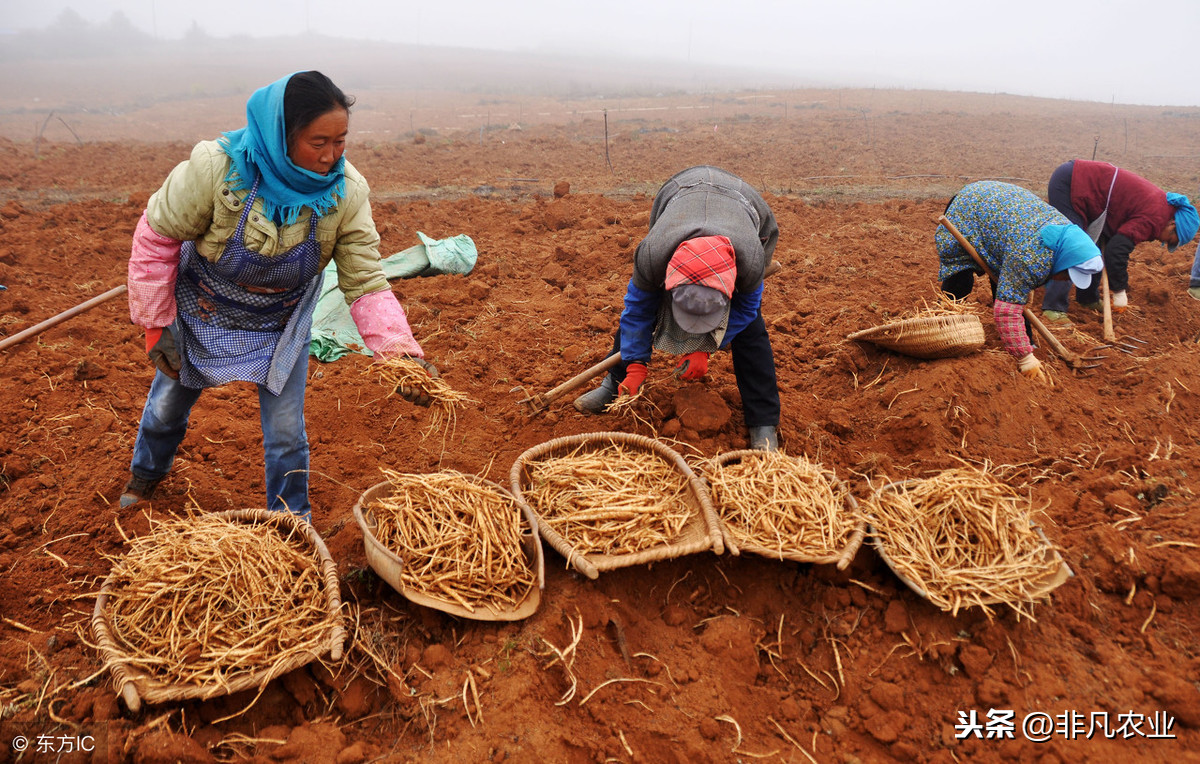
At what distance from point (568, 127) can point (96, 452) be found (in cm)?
1577

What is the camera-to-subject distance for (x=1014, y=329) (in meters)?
4.15

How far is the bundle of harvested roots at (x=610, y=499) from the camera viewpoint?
2504 mm

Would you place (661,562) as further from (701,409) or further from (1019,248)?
(1019,248)

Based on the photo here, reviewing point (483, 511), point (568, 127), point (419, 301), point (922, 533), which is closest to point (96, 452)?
point (483, 511)

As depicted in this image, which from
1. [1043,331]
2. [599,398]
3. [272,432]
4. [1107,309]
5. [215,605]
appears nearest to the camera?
[215,605]

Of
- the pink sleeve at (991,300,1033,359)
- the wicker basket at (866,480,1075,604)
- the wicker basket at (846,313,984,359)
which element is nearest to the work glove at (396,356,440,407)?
the wicker basket at (866,480,1075,604)

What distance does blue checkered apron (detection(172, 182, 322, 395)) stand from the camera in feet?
7.89

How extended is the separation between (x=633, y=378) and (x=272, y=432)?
1.53m

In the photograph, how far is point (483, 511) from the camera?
8.02 feet

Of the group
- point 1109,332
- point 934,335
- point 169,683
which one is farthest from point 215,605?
point 1109,332

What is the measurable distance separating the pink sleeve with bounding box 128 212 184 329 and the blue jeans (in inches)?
11.9

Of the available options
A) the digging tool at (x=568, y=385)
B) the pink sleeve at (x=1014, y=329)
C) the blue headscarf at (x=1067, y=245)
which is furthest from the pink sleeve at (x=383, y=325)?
the blue headscarf at (x=1067, y=245)

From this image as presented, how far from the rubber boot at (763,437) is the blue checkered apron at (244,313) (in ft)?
6.59

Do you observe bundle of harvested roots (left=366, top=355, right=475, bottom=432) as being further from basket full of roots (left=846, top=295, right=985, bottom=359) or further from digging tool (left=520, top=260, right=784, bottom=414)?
basket full of roots (left=846, top=295, right=985, bottom=359)
